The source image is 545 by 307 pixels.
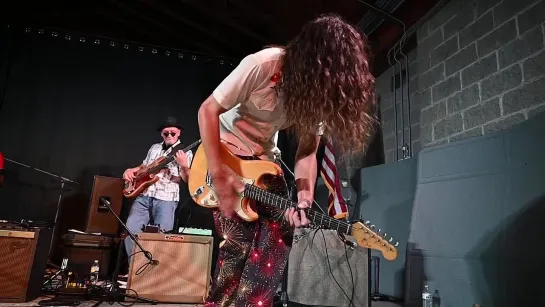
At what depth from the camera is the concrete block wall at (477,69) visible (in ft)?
8.68

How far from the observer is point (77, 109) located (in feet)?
18.4

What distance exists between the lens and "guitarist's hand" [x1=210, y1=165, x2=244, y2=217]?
57.6 inches

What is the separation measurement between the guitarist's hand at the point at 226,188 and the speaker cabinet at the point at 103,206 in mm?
3745

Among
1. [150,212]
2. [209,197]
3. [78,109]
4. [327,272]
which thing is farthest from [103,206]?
[209,197]

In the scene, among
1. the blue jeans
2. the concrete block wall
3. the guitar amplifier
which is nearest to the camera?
the concrete block wall

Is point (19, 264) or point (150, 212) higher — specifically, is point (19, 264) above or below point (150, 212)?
below

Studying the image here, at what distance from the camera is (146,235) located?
11.0 ft

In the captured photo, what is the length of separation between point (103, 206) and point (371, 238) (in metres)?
3.99

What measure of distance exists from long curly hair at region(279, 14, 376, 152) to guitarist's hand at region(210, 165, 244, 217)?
334 mm

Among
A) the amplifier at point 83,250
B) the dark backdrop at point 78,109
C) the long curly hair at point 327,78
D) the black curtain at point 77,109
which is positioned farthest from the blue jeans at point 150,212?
the long curly hair at point 327,78

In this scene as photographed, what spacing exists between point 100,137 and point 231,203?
4.79 meters

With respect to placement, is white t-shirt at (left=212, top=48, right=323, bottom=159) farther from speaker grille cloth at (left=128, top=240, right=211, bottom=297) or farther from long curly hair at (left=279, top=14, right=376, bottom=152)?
speaker grille cloth at (left=128, top=240, right=211, bottom=297)

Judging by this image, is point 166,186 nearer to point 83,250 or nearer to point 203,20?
point 83,250

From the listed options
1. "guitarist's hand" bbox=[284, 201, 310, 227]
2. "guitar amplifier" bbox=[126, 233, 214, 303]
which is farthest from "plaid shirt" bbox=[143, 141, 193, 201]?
"guitarist's hand" bbox=[284, 201, 310, 227]
